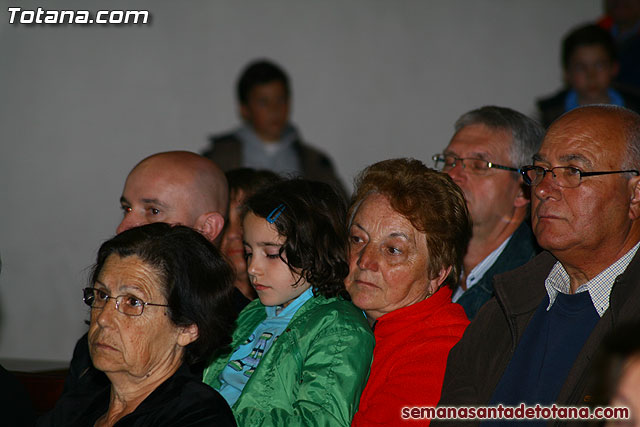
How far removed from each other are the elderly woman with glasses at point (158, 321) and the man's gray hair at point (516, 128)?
1.42m

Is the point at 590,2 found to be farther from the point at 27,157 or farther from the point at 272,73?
the point at 27,157

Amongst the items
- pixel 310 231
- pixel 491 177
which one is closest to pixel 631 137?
pixel 491 177

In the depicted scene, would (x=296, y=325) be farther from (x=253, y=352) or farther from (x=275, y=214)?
(x=275, y=214)

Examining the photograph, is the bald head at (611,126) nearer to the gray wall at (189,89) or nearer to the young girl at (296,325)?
the young girl at (296,325)

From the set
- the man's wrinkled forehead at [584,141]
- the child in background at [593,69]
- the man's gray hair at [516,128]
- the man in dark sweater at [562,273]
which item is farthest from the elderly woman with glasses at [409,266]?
the child in background at [593,69]

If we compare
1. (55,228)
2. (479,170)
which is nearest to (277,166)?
(55,228)

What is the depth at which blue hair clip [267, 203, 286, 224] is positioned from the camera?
2551 mm

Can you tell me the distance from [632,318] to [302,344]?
0.92 meters

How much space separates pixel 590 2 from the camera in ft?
21.0

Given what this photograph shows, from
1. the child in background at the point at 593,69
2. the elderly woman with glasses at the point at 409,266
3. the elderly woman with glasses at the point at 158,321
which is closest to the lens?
the elderly woman with glasses at the point at 158,321

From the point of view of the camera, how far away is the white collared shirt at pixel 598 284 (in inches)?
87.0

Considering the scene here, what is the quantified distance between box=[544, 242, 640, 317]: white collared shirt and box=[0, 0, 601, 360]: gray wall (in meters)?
3.87

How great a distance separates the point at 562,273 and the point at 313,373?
79cm

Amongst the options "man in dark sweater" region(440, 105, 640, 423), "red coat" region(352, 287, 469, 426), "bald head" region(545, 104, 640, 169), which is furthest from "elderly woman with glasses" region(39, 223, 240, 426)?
"bald head" region(545, 104, 640, 169)
